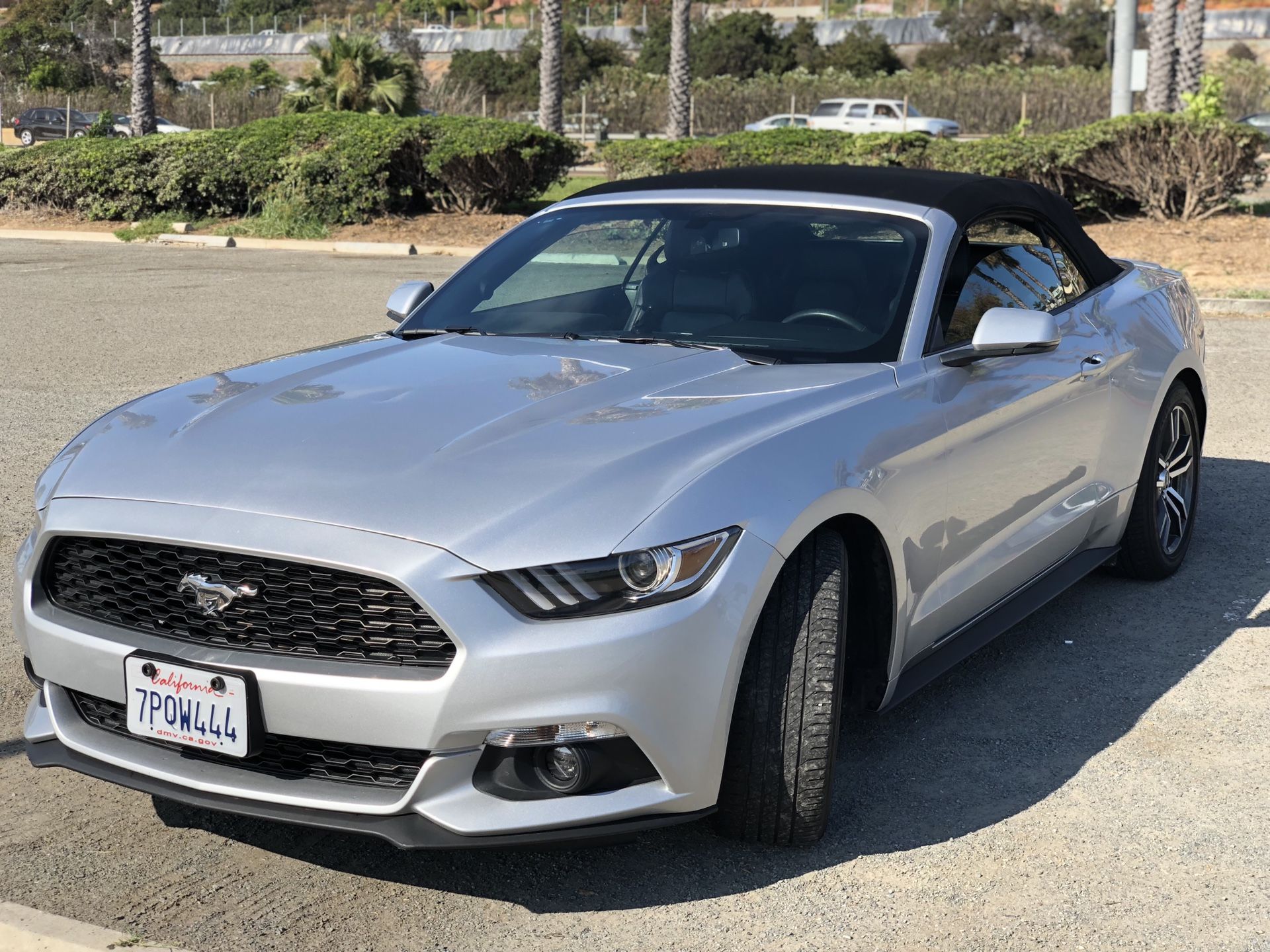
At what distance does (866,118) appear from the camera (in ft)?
161

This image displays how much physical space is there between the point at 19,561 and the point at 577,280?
2.26 meters

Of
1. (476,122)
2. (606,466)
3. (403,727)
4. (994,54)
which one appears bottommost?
(403,727)

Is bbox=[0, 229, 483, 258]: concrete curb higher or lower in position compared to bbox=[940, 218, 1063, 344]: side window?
lower

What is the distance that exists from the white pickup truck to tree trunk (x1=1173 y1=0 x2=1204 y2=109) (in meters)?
21.0

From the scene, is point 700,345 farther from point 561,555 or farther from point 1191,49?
point 1191,49

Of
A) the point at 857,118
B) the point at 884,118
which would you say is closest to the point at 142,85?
the point at 857,118

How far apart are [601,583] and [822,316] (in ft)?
5.47

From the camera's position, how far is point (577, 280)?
5.16 metres

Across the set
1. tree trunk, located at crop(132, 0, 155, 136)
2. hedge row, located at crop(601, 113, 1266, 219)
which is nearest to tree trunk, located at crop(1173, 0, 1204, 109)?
hedge row, located at crop(601, 113, 1266, 219)

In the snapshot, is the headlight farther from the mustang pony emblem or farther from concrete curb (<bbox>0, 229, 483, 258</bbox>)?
concrete curb (<bbox>0, 229, 483, 258</bbox>)

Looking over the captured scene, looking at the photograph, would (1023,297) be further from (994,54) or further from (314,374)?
(994,54)

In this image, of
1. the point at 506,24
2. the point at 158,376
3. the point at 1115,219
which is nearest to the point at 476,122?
the point at 1115,219

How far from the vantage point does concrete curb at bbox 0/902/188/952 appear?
9.55 feet

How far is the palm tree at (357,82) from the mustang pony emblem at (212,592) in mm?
28243
